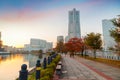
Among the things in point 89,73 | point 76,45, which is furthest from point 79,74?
point 76,45

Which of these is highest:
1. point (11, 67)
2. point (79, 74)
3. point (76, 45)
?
point (76, 45)

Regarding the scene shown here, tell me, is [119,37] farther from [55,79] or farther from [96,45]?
[96,45]

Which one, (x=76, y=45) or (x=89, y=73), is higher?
(x=76, y=45)

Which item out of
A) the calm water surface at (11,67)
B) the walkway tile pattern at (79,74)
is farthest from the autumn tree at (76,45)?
the walkway tile pattern at (79,74)

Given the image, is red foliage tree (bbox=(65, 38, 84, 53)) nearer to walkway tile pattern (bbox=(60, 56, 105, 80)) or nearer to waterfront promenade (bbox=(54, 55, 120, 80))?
waterfront promenade (bbox=(54, 55, 120, 80))

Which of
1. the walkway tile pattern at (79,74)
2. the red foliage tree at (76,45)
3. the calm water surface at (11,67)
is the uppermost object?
the red foliage tree at (76,45)

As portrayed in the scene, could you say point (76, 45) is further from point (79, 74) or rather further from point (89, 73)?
point (79, 74)

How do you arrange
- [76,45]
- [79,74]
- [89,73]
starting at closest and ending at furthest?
1. [79,74]
2. [89,73]
3. [76,45]

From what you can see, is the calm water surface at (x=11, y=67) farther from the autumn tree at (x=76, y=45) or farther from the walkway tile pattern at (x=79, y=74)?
the autumn tree at (x=76, y=45)

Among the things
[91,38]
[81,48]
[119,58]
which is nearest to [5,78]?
[119,58]

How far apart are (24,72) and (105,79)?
798 cm

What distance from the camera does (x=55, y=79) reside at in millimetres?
13477

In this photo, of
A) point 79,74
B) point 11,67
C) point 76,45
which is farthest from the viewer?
point 76,45

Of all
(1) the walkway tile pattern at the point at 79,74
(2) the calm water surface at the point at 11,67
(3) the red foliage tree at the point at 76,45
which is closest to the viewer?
(1) the walkway tile pattern at the point at 79,74
